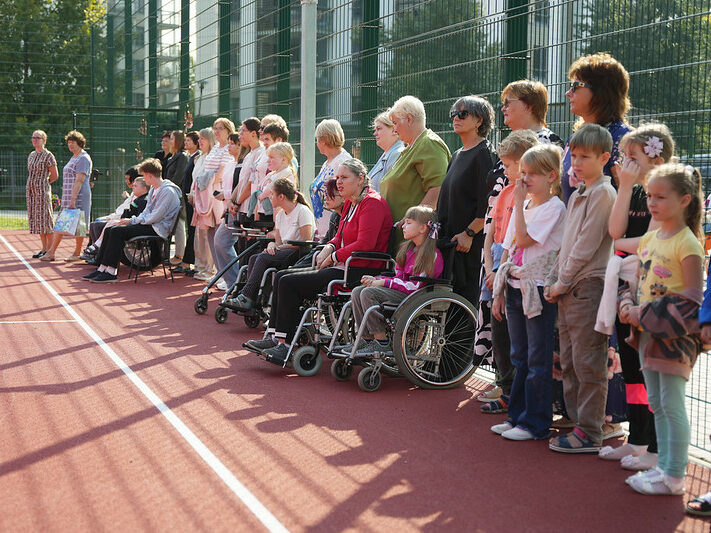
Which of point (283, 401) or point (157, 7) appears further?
point (157, 7)

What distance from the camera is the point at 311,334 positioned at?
674 cm

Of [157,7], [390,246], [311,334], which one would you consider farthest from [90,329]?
[157,7]

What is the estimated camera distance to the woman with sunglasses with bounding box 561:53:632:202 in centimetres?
482

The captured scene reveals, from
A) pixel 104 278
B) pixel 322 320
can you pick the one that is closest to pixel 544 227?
pixel 322 320

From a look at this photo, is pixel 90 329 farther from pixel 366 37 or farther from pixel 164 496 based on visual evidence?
pixel 164 496

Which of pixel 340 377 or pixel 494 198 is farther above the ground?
pixel 494 198

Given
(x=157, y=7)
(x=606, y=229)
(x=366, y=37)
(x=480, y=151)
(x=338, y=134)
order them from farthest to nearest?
(x=157, y=7) < (x=366, y=37) < (x=338, y=134) < (x=480, y=151) < (x=606, y=229)

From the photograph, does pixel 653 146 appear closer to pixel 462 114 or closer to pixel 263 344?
pixel 462 114

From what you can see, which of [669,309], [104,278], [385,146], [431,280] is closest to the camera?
[669,309]

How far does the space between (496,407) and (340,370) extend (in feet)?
4.12

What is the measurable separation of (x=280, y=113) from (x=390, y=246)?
5565 mm

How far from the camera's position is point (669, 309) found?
3.90 m

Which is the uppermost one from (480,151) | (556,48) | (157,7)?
(157,7)

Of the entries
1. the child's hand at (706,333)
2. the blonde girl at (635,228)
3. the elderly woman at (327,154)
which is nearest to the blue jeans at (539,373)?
the blonde girl at (635,228)
